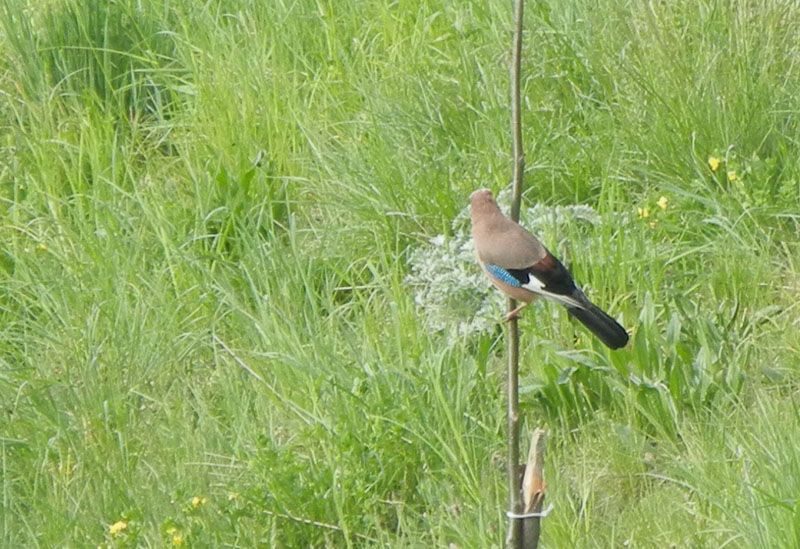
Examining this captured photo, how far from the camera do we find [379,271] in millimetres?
4730

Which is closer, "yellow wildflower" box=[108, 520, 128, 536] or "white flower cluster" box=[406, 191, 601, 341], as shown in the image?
"yellow wildflower" box=[108, 520, 128, 536]

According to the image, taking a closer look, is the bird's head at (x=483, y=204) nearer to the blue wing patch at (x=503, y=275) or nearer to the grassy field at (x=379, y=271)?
the blue wing patch at (x=503, y=275)

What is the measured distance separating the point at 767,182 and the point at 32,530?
8.67 feet

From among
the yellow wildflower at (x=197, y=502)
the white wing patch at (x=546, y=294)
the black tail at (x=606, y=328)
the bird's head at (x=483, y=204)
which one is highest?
the bird's head at (x=483, y=204)

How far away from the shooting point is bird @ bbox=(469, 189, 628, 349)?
3291mm

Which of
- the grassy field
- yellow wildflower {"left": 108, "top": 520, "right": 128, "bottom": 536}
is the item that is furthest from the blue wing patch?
yellow wildflower {"left": 108, "top": 520, "right": 128, "bottom": 536}

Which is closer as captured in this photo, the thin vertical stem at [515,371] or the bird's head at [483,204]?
the thin vertical stem at [515,371]

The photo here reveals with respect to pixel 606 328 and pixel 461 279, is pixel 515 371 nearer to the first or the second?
pixel 606 328

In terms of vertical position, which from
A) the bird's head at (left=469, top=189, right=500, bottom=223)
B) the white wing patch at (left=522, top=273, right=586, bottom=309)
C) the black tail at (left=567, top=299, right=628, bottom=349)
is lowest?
the black tail at (left=567, top=299, right=628, bottom=349)

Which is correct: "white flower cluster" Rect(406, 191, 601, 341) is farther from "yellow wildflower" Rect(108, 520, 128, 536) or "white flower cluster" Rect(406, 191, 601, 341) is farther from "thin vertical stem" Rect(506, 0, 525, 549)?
"thin vertical stem" Rect(506, 0, 525, 549)

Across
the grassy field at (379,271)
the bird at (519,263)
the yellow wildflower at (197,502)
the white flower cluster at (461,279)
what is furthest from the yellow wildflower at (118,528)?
the white flower cluster at (461,279)

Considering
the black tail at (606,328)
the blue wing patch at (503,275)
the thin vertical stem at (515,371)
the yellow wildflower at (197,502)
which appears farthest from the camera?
the yellow wildflower at (197,502)

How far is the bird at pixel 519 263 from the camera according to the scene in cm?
329

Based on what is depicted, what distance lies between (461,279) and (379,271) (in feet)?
1.38
